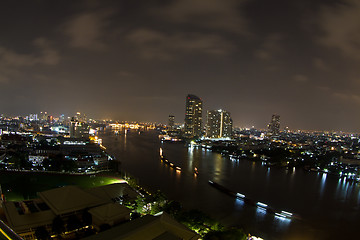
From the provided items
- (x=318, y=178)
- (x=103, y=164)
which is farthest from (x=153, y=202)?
(x=318, y=178)

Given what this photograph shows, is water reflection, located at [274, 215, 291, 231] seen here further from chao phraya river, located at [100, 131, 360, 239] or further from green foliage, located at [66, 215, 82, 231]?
green foliage, located at [66, 215, 82, 231]

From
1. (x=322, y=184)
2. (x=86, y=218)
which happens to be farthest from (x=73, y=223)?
(x=322, y=184)

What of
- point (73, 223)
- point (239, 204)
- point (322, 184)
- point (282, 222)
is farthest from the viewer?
point (322, 184)

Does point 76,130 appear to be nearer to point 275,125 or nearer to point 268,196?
point 268,196

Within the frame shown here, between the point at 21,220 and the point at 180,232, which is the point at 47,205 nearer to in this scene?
the point at 21,220

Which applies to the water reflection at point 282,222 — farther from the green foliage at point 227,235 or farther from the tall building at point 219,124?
the tall building at point 219,124

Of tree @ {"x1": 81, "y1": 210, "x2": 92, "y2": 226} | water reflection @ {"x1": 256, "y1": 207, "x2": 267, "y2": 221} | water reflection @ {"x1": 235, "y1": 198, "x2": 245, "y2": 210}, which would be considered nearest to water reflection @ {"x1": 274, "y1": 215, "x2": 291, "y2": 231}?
water reflection @ {"x1": 256, "y1": 207, "x2": 267, "y2": 221}

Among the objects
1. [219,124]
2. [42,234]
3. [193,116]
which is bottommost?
[42,234]
